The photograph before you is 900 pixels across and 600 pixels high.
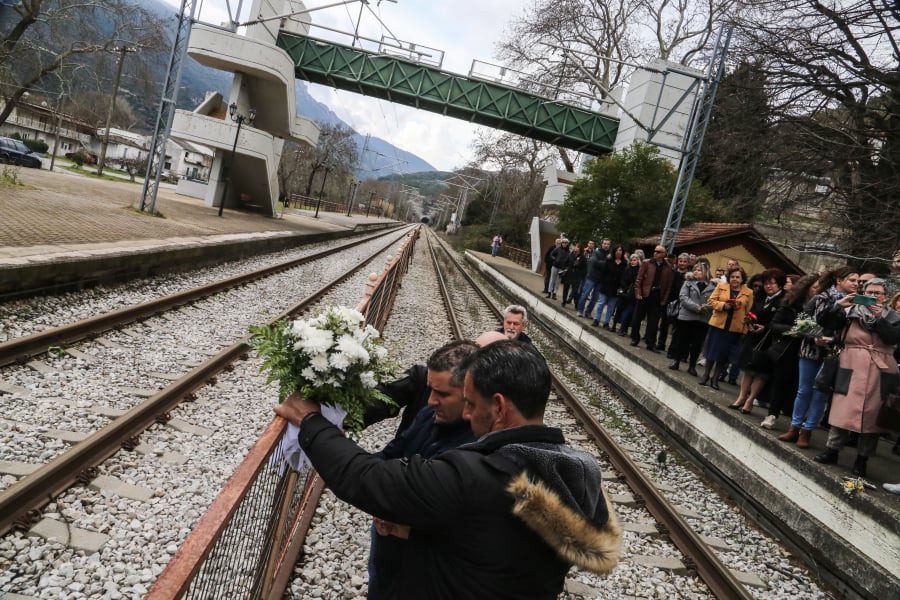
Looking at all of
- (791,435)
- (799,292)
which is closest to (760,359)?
(799,292)

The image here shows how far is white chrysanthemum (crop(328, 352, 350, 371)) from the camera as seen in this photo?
2.38 metres

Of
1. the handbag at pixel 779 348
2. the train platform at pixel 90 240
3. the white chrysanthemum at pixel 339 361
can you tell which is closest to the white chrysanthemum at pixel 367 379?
the white chrysanthemum at pixel 339 361

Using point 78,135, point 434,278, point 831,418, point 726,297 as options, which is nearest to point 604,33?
point 434,278

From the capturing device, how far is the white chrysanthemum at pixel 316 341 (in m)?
2.38

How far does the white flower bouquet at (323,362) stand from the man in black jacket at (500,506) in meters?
0.53

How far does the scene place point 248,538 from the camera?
93.9 inches

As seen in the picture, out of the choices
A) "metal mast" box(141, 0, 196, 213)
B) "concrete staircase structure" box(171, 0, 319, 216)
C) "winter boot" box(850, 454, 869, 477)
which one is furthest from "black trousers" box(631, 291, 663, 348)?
"concrete staircase structure" box(171, 0, 319, 216)

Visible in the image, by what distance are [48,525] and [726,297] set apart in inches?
331

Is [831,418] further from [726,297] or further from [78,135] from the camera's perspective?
[78,135]

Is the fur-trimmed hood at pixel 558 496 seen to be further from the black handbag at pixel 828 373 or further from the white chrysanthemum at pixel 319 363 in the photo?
the black handbag at pixel 828 373

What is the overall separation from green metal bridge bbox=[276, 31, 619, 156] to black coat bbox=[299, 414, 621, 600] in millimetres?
29001

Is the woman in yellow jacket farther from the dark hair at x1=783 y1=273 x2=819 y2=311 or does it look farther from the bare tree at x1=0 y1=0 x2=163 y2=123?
the bare tree at x1=0 y1=0 x2=163 y2=123

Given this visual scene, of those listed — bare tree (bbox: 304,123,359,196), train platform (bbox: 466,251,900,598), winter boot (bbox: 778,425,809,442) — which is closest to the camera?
train platform (bbox: 466,251,900,598)

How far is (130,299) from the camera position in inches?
368
